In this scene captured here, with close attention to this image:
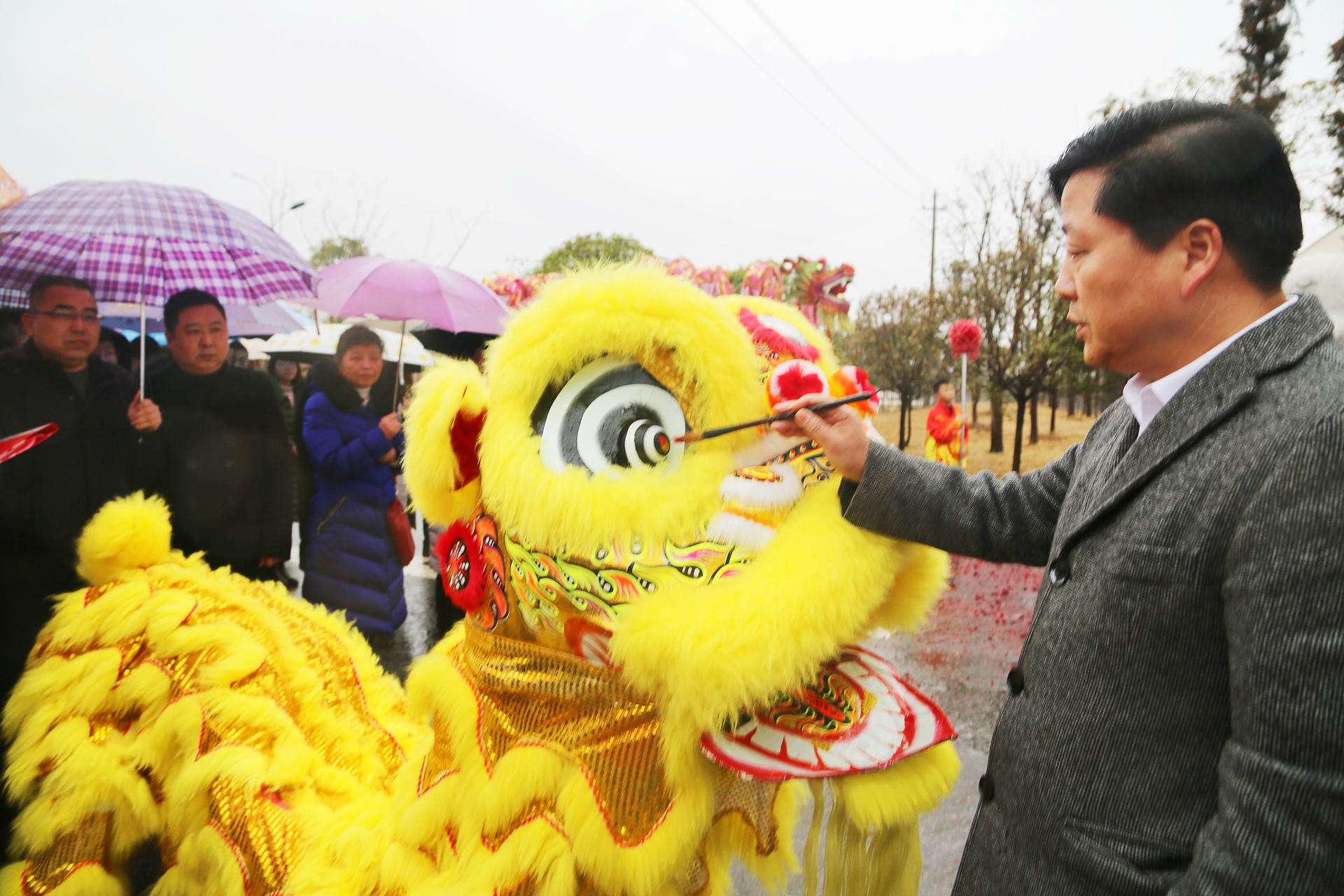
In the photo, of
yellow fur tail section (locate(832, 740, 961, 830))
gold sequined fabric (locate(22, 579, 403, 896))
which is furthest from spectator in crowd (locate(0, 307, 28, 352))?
yellow fur tail section (locate(832, 740, 961, 830))

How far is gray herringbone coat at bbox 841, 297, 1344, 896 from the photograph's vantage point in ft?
2.55

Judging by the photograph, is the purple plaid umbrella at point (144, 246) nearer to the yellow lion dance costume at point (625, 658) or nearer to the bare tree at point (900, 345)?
the yellow lion dance costume at point (625, 658)

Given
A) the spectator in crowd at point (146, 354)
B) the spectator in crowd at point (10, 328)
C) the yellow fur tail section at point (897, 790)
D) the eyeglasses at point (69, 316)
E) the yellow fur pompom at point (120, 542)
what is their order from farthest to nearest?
the spectator in crowd at point (146, 354) < the spectator in crowd at point (10, 328) < the eyeglasses at point (69, 316) < the yellow fur pompom at point (120, 542) < the yellow fur tail section at point (897, 790)

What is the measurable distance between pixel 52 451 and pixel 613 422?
2.44 metres

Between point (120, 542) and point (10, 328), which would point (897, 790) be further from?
point (10, 328)

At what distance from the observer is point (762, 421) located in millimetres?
1256

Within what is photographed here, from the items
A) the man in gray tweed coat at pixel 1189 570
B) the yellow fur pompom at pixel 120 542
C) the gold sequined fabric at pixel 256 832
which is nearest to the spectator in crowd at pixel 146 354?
the yellow fur pompom at pixel 120 542

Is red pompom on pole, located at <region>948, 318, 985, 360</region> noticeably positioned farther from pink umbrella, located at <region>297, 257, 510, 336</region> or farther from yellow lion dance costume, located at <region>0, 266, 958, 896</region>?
yellow lion dance costume, located at <region>0, 266, 958, 896</region>

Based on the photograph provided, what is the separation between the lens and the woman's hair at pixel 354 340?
3648 millimetres

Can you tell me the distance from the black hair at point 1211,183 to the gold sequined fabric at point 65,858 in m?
2.45

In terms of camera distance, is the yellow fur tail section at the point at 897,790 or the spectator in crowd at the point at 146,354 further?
the spectator in crowd at the point at 146,354

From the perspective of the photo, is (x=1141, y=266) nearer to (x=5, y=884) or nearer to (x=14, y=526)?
(x=5, y=884)

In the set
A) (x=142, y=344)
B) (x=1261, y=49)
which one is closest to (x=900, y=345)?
(x=1261, y=49)

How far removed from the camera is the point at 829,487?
4.38ft
